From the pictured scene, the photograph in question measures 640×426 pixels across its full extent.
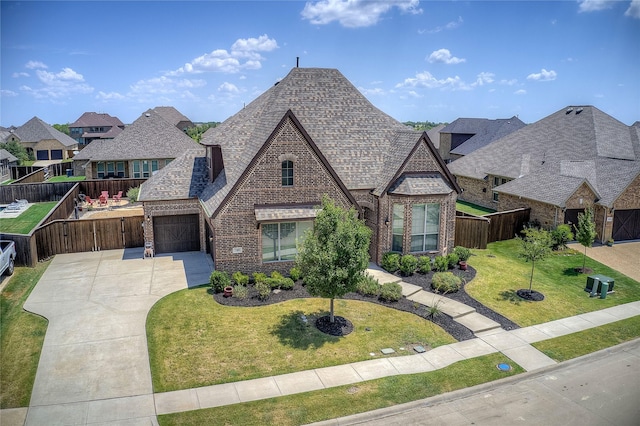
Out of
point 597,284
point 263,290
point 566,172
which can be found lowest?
point 597,284

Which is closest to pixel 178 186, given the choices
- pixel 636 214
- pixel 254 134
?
pixel 254 134

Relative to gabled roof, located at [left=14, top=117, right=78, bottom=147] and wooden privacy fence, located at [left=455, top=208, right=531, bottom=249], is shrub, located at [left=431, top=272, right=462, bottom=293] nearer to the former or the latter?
wooden privacy fence, located at [left=455, top=208, right=531, bottom=249]

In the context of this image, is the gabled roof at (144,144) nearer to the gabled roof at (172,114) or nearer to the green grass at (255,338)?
the green grass at (255,338)

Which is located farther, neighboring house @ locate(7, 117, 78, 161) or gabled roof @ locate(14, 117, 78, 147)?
gabled roof @ locate(14, 117, 78, 147)

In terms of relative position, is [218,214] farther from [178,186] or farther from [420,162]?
[420,162]

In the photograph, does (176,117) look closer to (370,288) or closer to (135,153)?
(135,153)

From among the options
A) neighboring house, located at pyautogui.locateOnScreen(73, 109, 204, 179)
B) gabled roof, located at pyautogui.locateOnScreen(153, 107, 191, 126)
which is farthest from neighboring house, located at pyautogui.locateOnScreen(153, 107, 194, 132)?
neighboring house, located at pyautogui.locateOnScreen(73, 109, 204, 179)

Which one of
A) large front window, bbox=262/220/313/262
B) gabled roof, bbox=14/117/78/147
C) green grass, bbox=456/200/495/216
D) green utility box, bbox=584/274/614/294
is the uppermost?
gabled roof, bbox=14/117/78/147

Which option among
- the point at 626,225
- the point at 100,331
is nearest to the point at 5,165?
the point at 100,331
